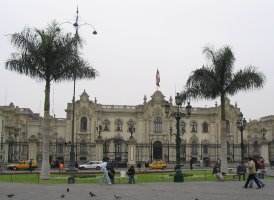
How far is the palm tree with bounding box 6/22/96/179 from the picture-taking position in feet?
95.6

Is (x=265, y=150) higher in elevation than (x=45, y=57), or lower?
lower

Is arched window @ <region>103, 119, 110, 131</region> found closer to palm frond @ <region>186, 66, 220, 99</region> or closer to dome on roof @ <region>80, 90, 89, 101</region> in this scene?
dome on roof @ <region>80, 90, 89, 101</region>

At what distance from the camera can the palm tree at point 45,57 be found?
29.1 metres

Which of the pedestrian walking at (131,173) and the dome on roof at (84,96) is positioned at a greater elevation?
the dome on roof at (84,96)

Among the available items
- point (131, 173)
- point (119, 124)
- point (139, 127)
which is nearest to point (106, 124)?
point (119, 124)

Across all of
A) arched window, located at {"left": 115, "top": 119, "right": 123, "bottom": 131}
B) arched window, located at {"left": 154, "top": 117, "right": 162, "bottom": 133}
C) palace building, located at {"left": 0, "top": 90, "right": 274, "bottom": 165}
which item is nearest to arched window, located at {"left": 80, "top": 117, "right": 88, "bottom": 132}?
palace building, located at {"left": 0, "top": 90, "right": 274, "bottom": 165}

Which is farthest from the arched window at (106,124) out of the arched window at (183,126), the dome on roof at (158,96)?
the arched window at (183,126)

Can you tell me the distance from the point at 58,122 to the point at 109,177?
5705cm

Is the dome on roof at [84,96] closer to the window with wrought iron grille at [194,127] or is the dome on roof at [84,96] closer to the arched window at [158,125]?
the arched window at [158,125]

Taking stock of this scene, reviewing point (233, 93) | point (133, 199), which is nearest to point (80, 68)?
point (233, 93)

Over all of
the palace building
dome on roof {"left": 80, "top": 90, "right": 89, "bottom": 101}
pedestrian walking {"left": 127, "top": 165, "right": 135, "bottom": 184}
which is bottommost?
pedestrian walking {"left": 127, "top": 165, "right": 135, "bottom": 184}

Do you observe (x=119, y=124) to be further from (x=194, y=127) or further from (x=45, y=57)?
(x=45, y=57)

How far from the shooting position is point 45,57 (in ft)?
96.1

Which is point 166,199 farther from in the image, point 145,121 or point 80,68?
point 145,121
